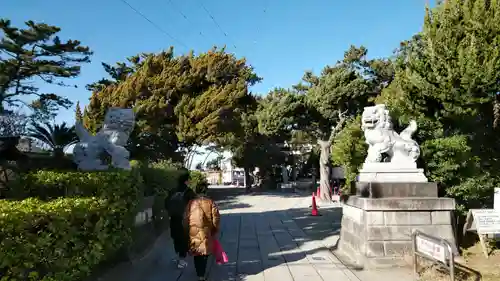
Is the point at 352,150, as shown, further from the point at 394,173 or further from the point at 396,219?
the point at 396,219

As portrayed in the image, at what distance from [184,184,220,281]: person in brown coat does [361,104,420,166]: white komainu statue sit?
3286 millimetres

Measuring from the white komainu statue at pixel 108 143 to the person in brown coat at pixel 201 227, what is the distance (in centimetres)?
231

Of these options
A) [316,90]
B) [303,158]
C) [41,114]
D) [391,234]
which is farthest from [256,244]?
[303,158]

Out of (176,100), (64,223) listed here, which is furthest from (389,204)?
(176,100)

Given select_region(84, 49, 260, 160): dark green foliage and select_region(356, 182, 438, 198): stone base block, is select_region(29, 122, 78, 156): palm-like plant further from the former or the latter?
select_region(84, 49, 260, 160): dark green foliage

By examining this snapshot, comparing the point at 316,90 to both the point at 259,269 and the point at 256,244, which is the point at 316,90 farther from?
the point at 259,269

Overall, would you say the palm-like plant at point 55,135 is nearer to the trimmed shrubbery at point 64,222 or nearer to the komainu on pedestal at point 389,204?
the trimmed shrubbery at point 64,222

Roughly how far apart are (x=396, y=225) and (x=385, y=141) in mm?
1517

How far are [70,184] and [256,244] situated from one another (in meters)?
5.19

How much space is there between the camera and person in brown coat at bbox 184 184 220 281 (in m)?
5.71

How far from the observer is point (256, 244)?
948cm

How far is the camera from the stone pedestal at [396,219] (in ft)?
22.1

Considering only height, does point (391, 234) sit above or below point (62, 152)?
below

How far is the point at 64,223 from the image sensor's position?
12.4ft
